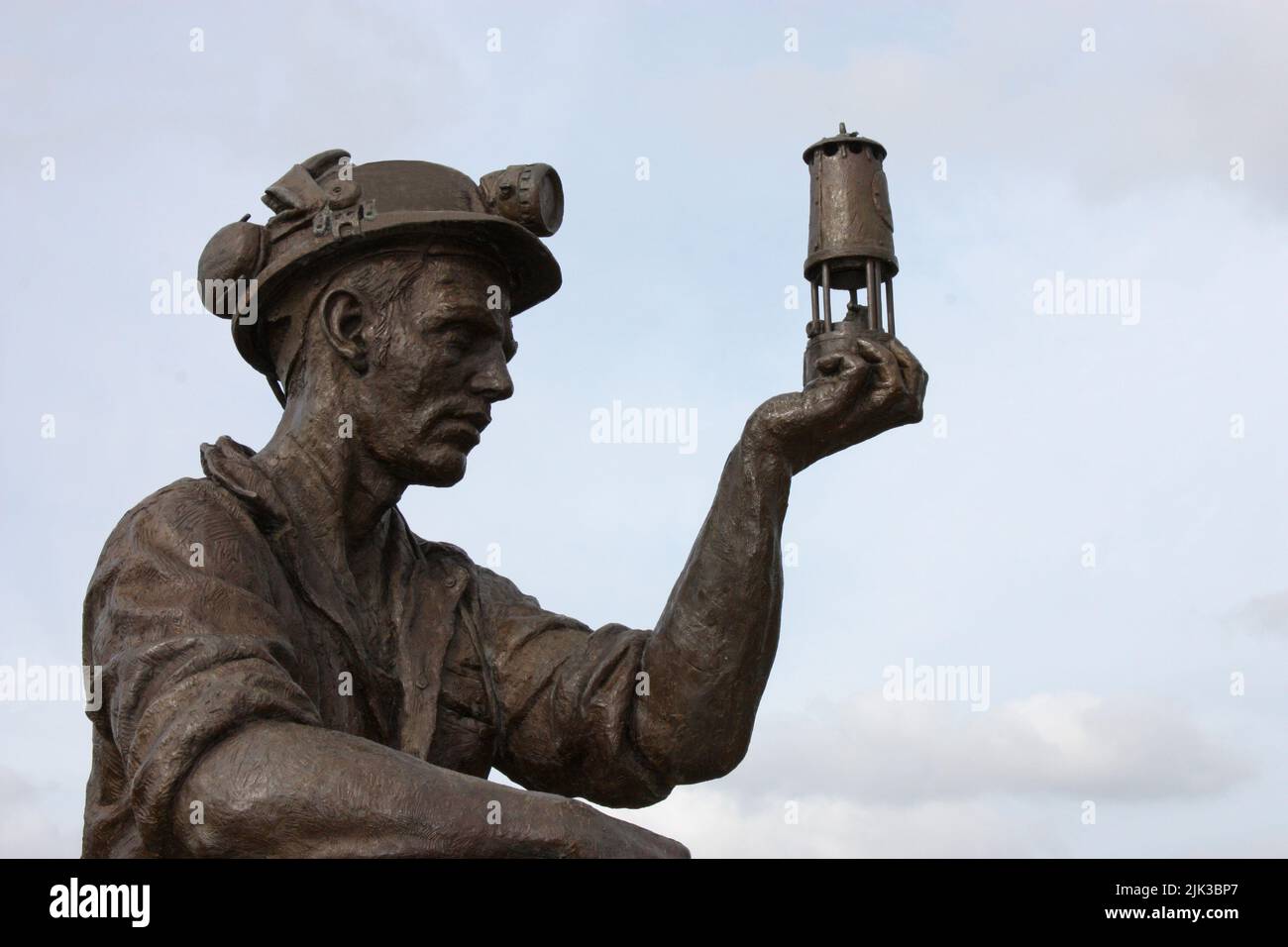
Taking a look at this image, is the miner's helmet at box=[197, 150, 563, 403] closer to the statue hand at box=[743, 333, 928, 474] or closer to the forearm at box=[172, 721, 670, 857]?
the statue hand at box=[743, 333, 928, 474]

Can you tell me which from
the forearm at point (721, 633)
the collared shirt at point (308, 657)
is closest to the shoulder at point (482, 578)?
the collared shirt at point (308, 657)

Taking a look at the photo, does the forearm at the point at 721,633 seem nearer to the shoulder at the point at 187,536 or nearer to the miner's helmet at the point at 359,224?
the miner's helmet at the point at 359,224

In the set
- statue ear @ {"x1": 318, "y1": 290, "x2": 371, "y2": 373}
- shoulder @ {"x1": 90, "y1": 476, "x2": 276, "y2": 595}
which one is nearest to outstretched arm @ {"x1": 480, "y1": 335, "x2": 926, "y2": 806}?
statue ear @ {"x1": 318, "y1": 290, "x2": 371, "y2": 373}

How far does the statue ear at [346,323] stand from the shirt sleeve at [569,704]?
115 centimetres

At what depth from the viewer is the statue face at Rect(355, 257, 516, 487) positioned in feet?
25.9

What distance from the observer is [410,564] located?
8336 millimetres

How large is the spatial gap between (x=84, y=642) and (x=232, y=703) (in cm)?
100

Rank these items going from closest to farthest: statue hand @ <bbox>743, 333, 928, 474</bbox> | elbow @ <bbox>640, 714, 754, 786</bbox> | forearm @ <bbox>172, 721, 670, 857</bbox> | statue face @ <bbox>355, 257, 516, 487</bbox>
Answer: forearm @ <bbox>172, 721, 670, 857</bbox> < statue hand @ <bbox>743, 333, 928, 474</bbox> < statue face @ <bbox>355, 257, 516, 487</bbox> < elbow @ <bbox>640, 714, 754, 786</bbox>

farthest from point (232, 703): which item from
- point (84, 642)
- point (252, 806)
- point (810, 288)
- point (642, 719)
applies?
point (810, 288)

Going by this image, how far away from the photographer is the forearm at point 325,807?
21.8 feet

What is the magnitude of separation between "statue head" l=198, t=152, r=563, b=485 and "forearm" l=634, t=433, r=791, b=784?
3.02ft

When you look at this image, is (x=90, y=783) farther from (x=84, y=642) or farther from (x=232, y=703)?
(x=232, y=703)

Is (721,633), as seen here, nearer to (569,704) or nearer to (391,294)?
(569,704)
